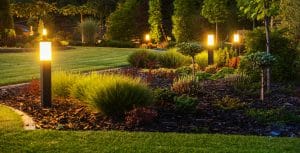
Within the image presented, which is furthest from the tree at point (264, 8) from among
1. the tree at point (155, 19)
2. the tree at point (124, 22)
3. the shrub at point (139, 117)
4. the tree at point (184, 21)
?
the tree at point (124, 22)

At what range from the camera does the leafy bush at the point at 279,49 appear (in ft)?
41.4

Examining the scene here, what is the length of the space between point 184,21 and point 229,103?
2353 cm

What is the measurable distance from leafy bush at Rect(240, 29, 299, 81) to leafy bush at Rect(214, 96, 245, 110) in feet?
12.6

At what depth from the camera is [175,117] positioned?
7914 mm

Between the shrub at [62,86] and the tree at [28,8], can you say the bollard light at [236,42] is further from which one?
the tree at [28,8]

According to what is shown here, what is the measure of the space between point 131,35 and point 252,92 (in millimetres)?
24391

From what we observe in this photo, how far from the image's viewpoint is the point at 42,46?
8.96m

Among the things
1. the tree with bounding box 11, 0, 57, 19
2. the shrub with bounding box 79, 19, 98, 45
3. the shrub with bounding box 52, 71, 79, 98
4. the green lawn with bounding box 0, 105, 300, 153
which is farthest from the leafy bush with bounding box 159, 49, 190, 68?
the tree with bounding box 11, 0, 57, 19

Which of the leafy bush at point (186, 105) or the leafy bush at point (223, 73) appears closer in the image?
the leafy bush at point (186, 105)

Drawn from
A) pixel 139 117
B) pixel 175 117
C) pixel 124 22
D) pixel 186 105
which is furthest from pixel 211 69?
pixel 124 22

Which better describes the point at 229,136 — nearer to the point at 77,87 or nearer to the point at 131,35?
the point at 77,87

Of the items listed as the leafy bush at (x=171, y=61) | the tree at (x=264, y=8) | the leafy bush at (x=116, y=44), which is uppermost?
the tree at (x=264, y=8)

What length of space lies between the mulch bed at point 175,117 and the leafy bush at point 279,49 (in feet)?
8.07

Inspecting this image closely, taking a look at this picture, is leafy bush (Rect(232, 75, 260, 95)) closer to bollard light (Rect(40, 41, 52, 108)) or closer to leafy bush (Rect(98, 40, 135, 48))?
bollard light (Rect(40, 41, 52, 108))
